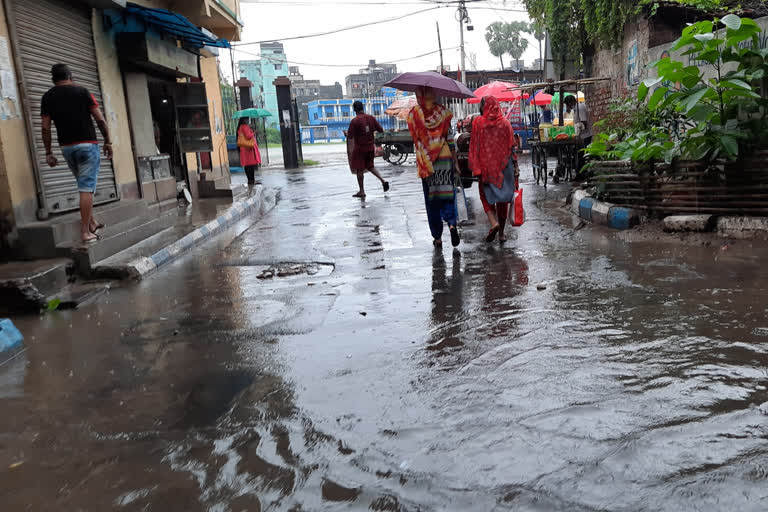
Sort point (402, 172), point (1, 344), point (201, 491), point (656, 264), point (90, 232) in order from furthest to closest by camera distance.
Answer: point (402, 172) < point (90, 232) < point (656, 264) < point (1, 344) < point (201, 491)

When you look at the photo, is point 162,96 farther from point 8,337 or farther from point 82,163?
point 8,337

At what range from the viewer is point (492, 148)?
752cm

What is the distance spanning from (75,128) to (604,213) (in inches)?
245

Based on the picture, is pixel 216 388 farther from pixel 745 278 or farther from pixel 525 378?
pixel 745 278

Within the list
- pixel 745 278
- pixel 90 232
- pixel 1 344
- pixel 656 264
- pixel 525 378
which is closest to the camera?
pixel 525 378

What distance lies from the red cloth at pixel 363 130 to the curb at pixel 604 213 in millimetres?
4732

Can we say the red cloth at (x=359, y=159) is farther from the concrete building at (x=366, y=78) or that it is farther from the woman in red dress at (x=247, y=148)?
the concrete building at (x=366, y=78)

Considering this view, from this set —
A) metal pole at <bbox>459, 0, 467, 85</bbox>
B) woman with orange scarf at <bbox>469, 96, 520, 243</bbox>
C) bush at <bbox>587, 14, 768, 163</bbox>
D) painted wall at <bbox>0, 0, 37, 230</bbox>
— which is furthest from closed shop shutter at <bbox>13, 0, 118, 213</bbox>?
metal pole at <bbox>459, 0, 467, 85</bbox>

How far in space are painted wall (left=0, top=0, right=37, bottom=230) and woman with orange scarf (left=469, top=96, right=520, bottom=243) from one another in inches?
194

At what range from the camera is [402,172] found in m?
20.8

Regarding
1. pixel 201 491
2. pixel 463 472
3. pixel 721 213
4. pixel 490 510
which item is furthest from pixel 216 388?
pixel 721 213

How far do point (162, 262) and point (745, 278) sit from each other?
5780mm

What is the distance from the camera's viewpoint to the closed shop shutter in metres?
7.22

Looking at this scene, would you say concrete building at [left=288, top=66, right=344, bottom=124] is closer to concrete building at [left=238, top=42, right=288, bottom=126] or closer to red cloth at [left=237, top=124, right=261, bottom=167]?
concrete building at [left=238, top=42, right=288, bottom=126]
